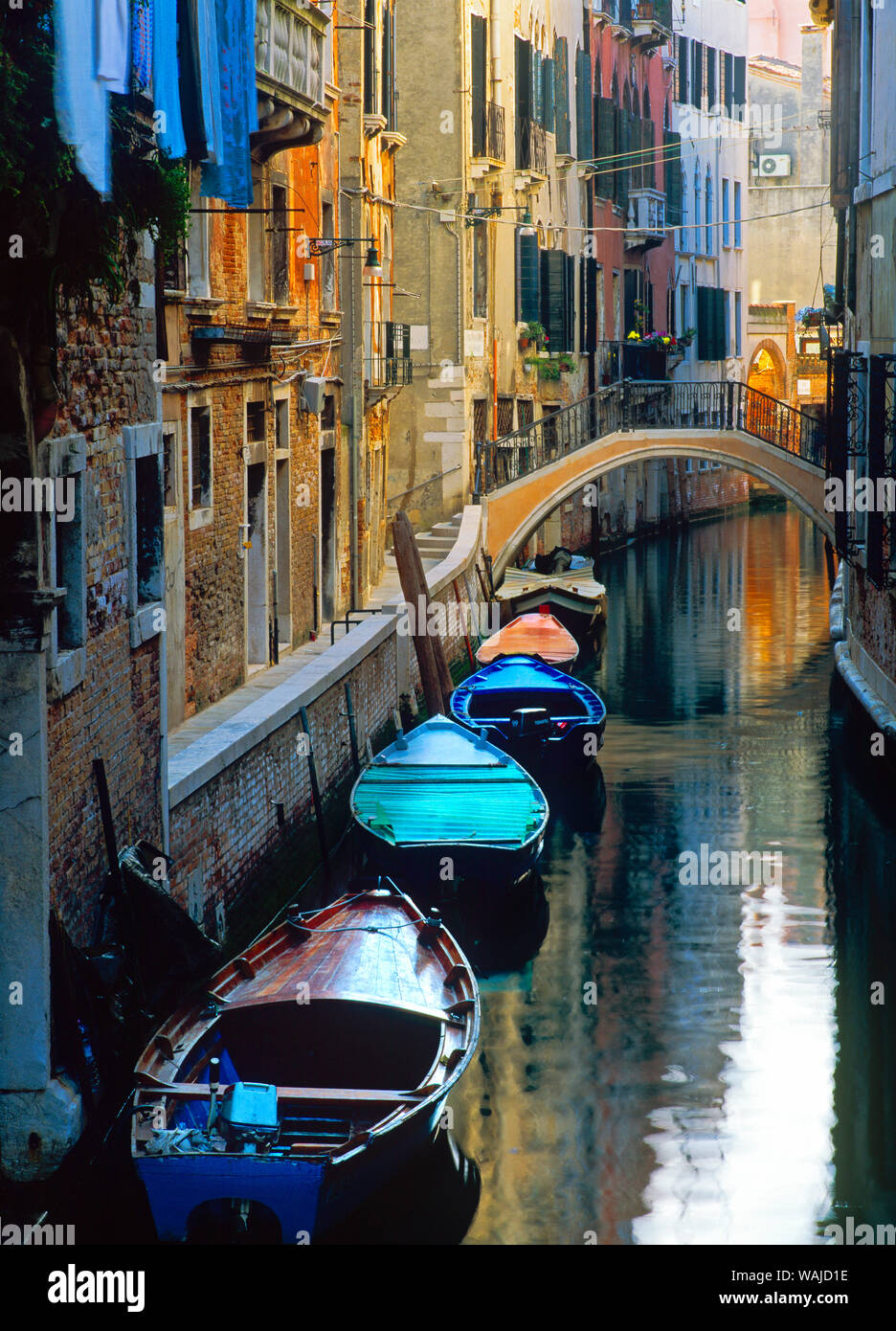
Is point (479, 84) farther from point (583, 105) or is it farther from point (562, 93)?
point (583, 105)

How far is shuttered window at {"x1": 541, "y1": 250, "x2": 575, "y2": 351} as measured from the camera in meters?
30.4

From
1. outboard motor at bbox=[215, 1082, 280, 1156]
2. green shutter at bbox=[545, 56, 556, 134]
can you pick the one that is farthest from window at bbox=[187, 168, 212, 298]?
green shutter at bbox=[545, 56, 556, 134]

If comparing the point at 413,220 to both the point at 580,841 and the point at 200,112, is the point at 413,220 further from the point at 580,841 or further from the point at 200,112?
the point at 200,112

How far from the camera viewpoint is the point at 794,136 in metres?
51.8

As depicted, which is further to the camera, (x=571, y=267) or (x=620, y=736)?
(x=571, y=267)

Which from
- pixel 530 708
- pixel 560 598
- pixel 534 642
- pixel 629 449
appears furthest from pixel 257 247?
pixel 629 449

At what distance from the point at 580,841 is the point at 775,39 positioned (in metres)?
46.4

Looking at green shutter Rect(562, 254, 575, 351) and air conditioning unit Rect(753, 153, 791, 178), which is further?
air conditioning unit Rect(753, 153, 791, 178)

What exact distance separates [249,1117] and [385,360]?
52.9ft

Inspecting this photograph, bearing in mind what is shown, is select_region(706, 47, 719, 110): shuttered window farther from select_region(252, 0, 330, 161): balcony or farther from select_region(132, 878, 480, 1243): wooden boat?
select_region(132, 878, 480, 1243): wooden boat

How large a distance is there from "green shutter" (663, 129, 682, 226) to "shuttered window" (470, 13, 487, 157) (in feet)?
41.5

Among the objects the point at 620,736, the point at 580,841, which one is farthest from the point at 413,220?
the point at 580,841

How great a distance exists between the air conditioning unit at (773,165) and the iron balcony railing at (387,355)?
30518 millimetres

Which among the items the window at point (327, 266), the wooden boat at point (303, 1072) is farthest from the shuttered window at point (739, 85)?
the wooden boat at point (303, 1072)
